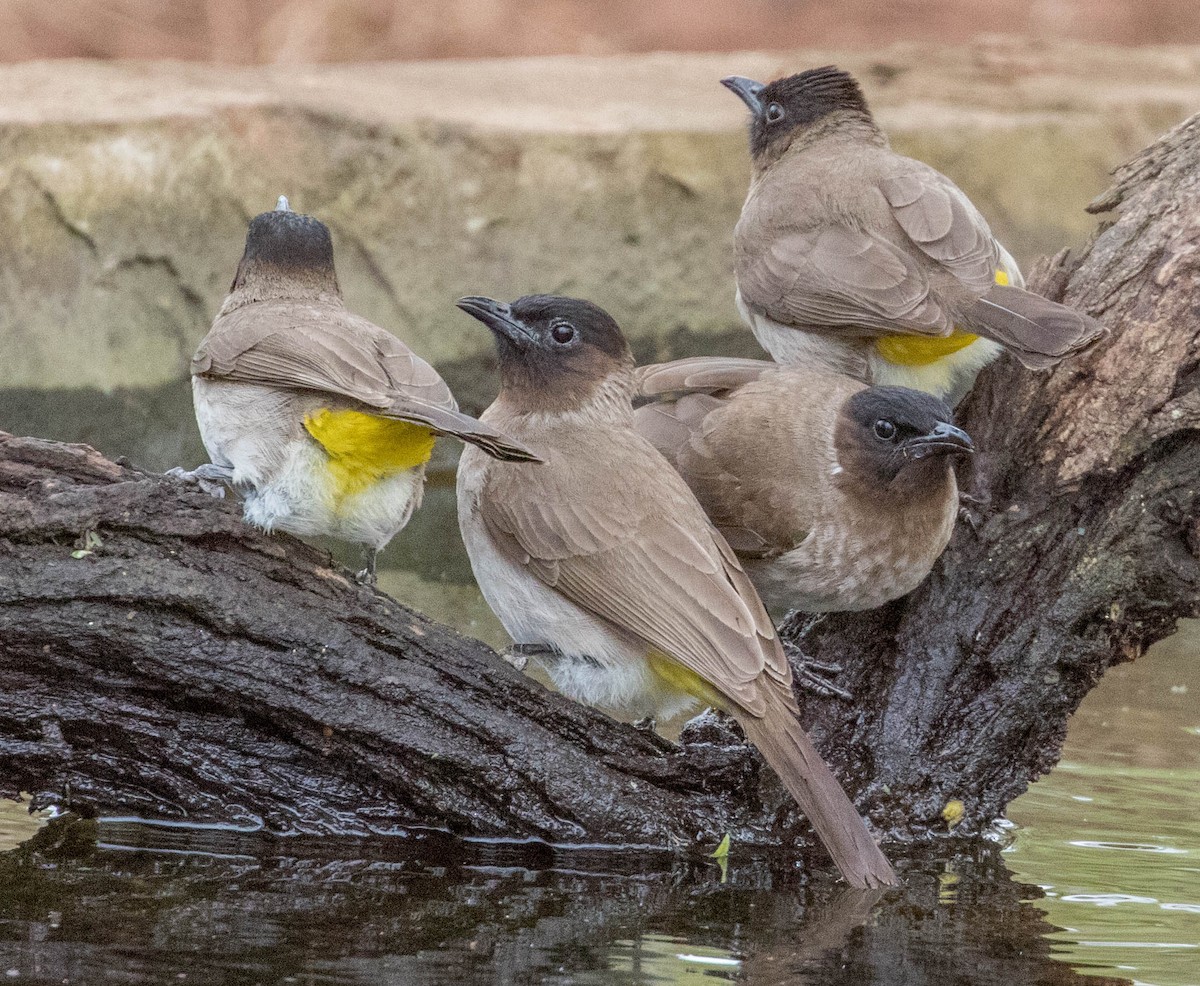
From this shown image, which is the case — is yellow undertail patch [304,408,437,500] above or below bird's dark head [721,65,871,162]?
below

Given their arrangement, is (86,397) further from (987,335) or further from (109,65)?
(987,335)

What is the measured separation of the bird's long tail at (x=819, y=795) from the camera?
421cm

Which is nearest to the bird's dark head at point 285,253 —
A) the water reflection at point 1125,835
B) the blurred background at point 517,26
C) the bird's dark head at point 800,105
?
the bird's dark head at point 800,105

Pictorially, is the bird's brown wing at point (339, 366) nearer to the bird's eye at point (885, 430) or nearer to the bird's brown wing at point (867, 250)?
the bird's eye at point (885, 430)

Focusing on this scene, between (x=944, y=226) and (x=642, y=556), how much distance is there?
1542 millimetres

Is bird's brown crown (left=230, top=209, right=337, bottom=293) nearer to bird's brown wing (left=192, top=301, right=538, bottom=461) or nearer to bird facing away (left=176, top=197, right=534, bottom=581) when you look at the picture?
bird's brown wing (left=192, top=301, right=538, bottom=461)

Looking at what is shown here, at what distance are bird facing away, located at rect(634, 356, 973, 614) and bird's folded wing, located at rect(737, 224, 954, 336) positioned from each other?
249 millimetres

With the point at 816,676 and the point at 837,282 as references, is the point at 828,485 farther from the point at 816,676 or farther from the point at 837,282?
the point at 837,282

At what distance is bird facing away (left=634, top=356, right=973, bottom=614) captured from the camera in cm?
479

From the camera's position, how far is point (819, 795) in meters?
4.28

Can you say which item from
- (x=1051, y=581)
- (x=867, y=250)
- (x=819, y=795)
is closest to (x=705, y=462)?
(x=867, y=250)

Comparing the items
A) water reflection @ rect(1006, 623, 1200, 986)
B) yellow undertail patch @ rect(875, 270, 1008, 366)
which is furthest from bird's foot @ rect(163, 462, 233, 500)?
water reflection @ rect(1006, 623, 1200, 986)

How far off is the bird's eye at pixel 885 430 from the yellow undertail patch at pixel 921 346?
44cm

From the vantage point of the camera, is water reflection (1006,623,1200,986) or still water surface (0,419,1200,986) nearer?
still water surface (0,419,1200,986)
